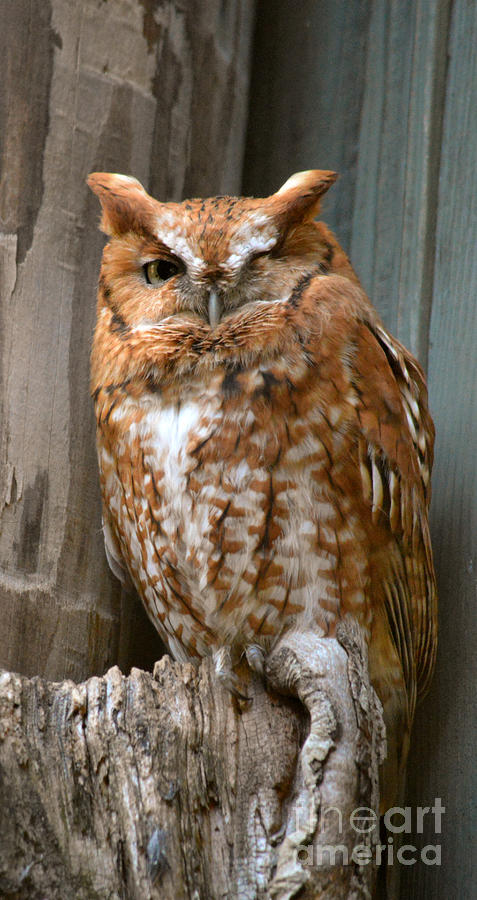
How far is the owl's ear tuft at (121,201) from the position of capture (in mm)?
2195

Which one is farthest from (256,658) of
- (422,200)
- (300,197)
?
(422,200)

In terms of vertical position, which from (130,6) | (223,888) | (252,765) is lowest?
(223,888)

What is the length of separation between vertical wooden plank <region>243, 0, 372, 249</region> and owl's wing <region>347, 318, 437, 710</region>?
672 millimetres

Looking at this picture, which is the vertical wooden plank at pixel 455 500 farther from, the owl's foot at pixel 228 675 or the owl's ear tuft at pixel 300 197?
the owl's foot at pixel 228 675

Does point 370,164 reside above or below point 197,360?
above

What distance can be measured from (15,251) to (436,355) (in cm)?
105

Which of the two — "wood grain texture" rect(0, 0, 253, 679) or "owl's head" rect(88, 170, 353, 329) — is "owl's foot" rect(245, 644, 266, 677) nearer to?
"wood grain texture" rect(0, 0, 253, 679)

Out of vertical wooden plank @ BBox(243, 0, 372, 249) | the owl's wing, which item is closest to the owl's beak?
the owl's wing

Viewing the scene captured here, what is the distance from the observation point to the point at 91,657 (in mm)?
2273

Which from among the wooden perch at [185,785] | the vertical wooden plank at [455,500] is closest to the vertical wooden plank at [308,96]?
the vertical wooden plank at [455,500]

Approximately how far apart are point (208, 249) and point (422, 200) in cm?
78

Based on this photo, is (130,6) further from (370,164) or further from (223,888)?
(223,888)

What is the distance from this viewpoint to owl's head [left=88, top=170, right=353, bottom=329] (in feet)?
6.85

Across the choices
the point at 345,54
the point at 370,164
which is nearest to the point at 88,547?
the point at 370,164
